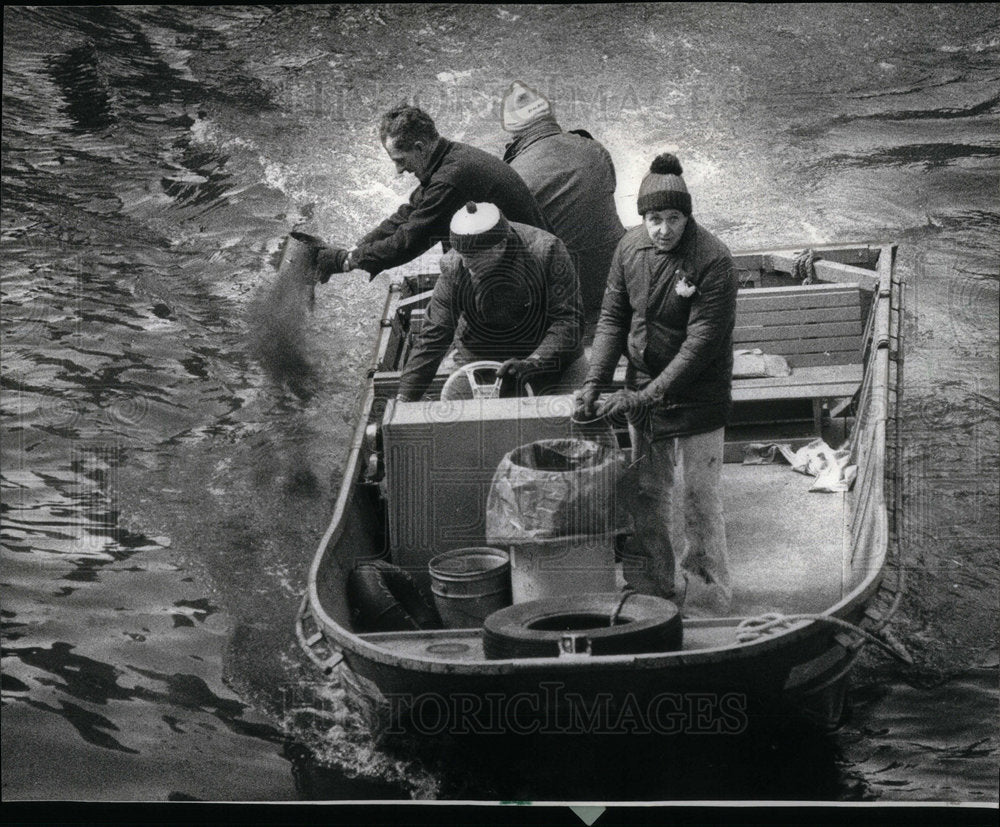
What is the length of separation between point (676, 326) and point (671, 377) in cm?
16

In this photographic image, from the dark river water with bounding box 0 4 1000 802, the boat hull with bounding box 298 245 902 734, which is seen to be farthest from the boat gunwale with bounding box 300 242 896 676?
the dark river water with bounding box 0 4 1000 802

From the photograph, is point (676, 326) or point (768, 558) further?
point (768, 558)

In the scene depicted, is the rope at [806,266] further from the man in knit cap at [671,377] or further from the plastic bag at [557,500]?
the plastic bag at [557,500]

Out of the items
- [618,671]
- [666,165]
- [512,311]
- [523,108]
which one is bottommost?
[618,671]

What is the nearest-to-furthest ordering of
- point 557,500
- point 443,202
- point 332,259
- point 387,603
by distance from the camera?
point 557,500 → point 387,603 → point 443,202 → point 332,259

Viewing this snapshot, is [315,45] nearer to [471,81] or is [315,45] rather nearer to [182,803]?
[471,81]

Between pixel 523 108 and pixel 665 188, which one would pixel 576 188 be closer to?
pixel 523 108

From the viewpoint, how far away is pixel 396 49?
434 cm

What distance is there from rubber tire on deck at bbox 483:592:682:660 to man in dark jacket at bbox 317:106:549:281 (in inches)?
63.9

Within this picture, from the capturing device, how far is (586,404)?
3369mm

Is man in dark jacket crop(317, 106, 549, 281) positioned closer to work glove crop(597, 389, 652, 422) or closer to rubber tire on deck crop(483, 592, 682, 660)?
work glove crop(597, 389, 652, 422)

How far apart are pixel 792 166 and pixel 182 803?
3.11m

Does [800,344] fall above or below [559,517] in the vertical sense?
above

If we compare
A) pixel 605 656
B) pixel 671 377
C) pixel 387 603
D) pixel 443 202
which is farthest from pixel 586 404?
pixel 443 202
